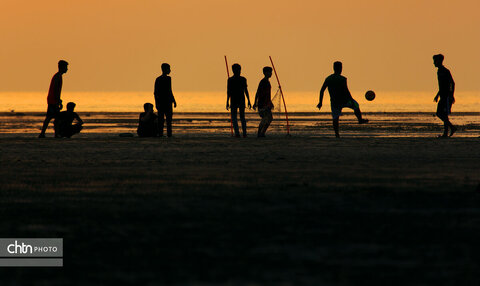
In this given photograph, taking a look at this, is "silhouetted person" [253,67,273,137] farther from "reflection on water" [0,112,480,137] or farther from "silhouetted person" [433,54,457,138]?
"silhouetted person" [433,54,457,138]

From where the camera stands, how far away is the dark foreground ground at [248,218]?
21.9 feet

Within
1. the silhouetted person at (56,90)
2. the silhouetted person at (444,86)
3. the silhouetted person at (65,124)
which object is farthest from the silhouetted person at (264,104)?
the silhouetted person at (56,90)

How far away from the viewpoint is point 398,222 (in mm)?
8820

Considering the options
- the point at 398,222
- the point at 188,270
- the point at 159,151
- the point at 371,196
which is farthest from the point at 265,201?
the point at 159,151

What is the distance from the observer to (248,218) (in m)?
9.05

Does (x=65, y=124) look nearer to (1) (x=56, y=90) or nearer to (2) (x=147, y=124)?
(1) (x=56, y=90)

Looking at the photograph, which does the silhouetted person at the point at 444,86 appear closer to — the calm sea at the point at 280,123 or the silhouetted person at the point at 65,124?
the calm sea at the point at 280,123

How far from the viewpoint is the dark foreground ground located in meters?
6.66

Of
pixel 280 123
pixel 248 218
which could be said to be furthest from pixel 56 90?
pixel 280 123

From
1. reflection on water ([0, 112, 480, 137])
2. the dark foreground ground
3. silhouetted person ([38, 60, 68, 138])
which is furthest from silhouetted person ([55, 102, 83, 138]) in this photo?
the dark foreground ground

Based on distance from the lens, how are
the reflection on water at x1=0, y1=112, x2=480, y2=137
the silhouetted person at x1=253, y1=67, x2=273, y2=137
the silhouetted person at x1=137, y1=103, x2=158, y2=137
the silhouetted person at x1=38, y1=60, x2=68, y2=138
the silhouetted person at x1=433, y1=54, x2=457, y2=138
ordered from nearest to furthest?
the silhouetted person at x1=38, y1=60, x2=68, y2=138, the silhouetted person at x1=433, y1=54, x2=457, y2=138, the silhouetted person at x1=253, y1=67, x2=273, y2=137, the silhouetted person at x1=137, y1=103, x2=158, y2=137, the reflection on water at x1=0, y1=112, x2=480, y2=137

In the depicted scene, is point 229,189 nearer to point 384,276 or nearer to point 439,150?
point 384,276

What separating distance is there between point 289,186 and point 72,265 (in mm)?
5270

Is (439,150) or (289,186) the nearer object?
(289,186)
